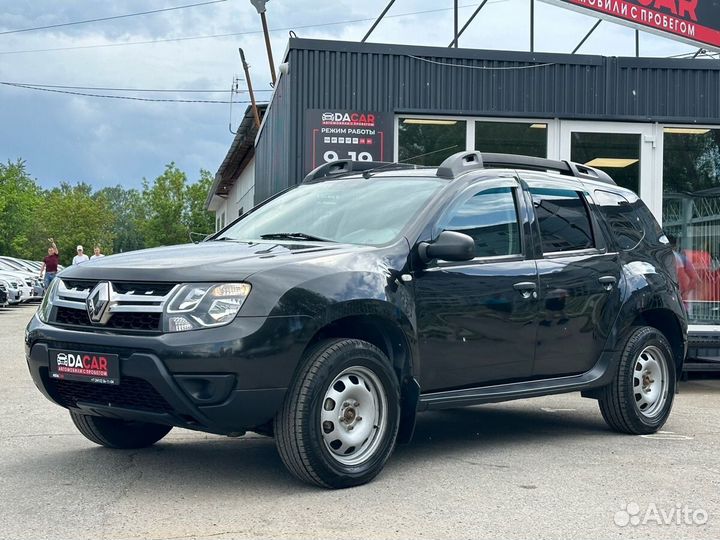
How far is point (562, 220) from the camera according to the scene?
6.65 meters

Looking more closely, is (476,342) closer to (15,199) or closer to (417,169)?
(417,169)

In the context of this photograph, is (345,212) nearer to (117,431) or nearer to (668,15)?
(117,431)

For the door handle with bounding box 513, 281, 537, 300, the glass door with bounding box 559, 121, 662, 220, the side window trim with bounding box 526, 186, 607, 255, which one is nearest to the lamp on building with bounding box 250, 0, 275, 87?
the glass door with bounding box 559, 121, 662, 220

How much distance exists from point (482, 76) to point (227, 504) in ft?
31.4

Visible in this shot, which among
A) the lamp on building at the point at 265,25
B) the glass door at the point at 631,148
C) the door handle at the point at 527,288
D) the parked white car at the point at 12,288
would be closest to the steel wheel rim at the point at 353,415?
the door handle at the point at 527,288

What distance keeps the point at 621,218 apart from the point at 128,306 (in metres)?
3.82

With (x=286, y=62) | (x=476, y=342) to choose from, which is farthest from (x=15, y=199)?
(x=476, y=342)

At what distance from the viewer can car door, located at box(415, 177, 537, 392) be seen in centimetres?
553

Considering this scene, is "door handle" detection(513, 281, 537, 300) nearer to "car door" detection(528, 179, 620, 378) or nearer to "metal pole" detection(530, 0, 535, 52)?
"car door" detection(528, 179, 620, 378)

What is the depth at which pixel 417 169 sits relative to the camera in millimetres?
6418

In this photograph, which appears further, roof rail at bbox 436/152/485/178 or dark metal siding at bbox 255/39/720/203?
dark metal siding at bbox 255/39/720/203

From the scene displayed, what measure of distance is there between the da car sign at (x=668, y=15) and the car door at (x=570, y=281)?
7.45 m

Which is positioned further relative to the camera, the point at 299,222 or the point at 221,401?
the point at 299,222

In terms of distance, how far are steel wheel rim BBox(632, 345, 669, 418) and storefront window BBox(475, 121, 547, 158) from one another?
678cm
